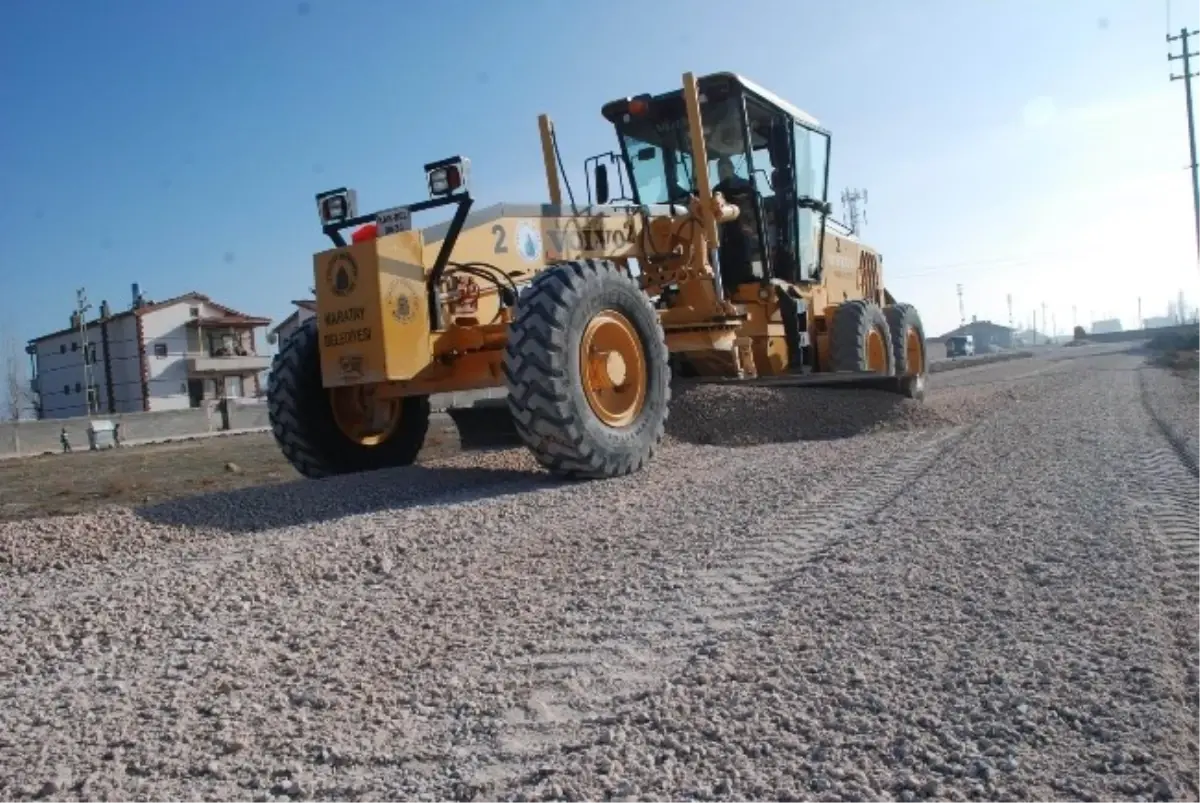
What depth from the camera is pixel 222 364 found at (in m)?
60.4

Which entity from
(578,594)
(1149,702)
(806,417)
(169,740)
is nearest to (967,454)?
(806,417)

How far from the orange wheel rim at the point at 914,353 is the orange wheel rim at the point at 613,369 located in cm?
781

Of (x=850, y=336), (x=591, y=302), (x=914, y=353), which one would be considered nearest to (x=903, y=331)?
(x=914, y=353)

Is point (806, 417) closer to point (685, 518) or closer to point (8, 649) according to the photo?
point (685, 518)

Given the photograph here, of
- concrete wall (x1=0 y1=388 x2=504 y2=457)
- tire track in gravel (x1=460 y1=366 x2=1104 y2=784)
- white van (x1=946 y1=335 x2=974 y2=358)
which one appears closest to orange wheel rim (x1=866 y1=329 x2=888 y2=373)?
tire track in gravel (x1=460 y1=366 x2=1104 y2=784)

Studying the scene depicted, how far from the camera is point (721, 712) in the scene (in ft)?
8.02

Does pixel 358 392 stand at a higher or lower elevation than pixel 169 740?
higher

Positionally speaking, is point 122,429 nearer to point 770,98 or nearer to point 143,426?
point 143,426

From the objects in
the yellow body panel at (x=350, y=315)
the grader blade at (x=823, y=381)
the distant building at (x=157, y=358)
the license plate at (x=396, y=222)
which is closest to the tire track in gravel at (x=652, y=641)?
the yellow body panel at (x=350, y=315)

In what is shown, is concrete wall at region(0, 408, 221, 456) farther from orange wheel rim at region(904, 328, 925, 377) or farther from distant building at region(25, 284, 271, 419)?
distant building at region(25, 284, 271, 419)

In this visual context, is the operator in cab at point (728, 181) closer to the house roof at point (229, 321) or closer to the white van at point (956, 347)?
the white van at point (956, 347)

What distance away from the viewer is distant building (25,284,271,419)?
192ft

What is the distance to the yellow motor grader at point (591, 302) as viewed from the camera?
19.8 ft

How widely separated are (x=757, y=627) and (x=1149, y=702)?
1.12m
